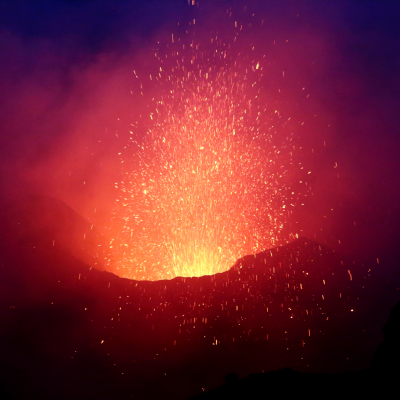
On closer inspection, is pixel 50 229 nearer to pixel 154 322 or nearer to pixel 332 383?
pixel 154 322

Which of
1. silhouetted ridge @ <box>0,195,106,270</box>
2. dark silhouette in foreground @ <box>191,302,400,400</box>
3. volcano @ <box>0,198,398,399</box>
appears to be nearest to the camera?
dark silhouette in foreground @ <box>191,302,400,400</box>

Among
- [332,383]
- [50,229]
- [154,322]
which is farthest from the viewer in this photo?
[50,229]

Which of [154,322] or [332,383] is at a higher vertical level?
[154,322]

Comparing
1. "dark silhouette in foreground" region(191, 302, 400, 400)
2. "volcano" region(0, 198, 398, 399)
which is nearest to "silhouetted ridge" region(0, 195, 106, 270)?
"volcano" region(0, 198, 398, 399)

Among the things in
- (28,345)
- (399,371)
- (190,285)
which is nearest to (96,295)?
(28,345)

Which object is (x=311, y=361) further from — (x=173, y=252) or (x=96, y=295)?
(x=173, y=252)

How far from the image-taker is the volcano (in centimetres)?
609

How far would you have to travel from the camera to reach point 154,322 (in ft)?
23.8

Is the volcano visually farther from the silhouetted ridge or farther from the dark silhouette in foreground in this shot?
the dark silhouette in foreground

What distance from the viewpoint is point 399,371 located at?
2736 mm

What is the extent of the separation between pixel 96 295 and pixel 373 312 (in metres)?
7.04

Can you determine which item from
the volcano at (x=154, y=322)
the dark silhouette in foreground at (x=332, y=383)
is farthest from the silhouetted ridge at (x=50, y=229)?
the dark silhouette in foreground at (x=332, y=383)

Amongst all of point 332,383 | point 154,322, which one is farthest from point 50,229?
point 332,383

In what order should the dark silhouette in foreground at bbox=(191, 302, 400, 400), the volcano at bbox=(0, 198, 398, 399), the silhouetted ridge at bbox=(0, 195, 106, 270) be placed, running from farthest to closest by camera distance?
the silhouetted ridge at bbox=(0, 195, 106, 270) → the volcano at bbox=(0, 198, 398, 399) → the dark silhouette in foreground at bbox=(191, 302, 400, 400)
